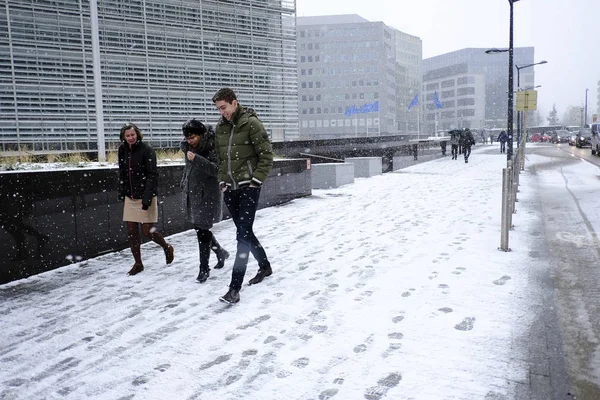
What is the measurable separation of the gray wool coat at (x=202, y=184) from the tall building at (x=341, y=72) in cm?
11136

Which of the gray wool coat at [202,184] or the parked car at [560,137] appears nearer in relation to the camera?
the gray wool coat at [202,184]

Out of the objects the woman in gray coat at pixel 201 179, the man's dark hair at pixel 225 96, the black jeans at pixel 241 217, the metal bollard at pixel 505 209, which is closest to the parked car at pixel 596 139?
the metal bollard at pixel 505 209

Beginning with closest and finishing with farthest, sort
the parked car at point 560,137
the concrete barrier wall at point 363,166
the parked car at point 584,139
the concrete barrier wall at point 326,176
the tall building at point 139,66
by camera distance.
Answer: the tall building at point 139,66 < the concrete barrier wall at point 326,176 < the concrete barrier wall at point 363,166 < the parked car at point 584,139 < the parked car at point 560,137

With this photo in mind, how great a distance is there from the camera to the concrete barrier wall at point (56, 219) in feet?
19.9

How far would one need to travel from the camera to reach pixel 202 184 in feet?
19.4

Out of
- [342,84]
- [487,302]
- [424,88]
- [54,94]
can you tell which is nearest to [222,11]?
[54,94]

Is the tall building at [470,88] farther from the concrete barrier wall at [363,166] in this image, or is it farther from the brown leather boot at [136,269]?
the brown leather boot at [136,269]

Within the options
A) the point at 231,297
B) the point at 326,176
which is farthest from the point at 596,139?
the point at 231,297

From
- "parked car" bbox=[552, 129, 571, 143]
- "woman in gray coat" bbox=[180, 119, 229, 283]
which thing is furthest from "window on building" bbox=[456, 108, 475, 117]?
"woman in gray coat" bbox=[180, 119, 229, 283]

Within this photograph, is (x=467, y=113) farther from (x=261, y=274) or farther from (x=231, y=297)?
(x=231, y=297)

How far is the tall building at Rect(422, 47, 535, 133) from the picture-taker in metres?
144

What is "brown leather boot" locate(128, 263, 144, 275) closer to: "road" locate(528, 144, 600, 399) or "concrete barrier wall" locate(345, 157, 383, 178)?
"road" locate(528, 144, 600, 399)

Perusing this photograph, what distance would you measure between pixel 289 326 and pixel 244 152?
1757 mm

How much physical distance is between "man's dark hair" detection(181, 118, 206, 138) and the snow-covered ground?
1.74 metres
